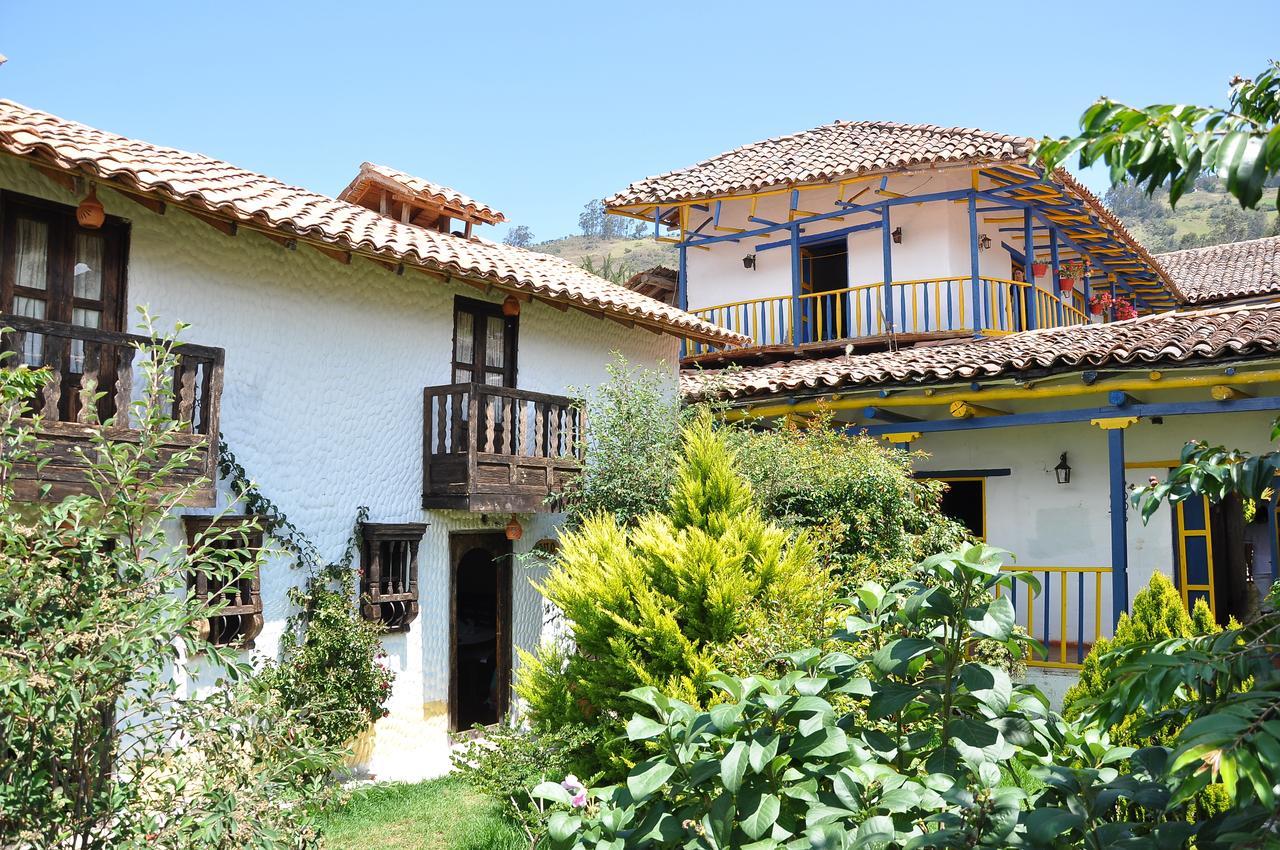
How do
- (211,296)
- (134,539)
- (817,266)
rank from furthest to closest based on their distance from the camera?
(817,266), (211,296), (134,539)

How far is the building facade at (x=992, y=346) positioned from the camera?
995cm

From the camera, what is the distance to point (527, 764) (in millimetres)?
6402

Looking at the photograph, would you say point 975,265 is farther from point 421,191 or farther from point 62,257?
point 62,257

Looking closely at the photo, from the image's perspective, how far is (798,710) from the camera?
8.19 ft

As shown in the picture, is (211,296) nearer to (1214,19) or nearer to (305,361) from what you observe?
(305,361)

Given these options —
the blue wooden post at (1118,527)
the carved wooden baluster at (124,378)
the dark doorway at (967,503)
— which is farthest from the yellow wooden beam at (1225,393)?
the carved wooden baluster at (124,378)

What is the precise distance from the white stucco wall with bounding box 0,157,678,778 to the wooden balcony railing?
20.0ft

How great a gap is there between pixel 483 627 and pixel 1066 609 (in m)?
6.53

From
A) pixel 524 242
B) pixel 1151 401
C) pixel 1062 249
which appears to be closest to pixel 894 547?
pixel 1151 401

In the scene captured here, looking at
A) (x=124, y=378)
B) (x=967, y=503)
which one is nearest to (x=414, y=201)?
(x=124, y=378)

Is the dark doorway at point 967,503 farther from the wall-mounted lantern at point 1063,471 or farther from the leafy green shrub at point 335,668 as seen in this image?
the leafy green shrub at point 335,668

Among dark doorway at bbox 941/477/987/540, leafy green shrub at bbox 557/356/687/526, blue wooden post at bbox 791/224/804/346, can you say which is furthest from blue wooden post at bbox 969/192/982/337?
leafy green shrub at bbox 557/356/687/526

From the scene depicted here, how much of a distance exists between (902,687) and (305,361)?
7380 millimetres

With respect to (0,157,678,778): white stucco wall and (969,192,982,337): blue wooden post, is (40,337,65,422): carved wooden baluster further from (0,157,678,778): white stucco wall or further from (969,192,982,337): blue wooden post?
(969,192,982,337): blue wooden post
